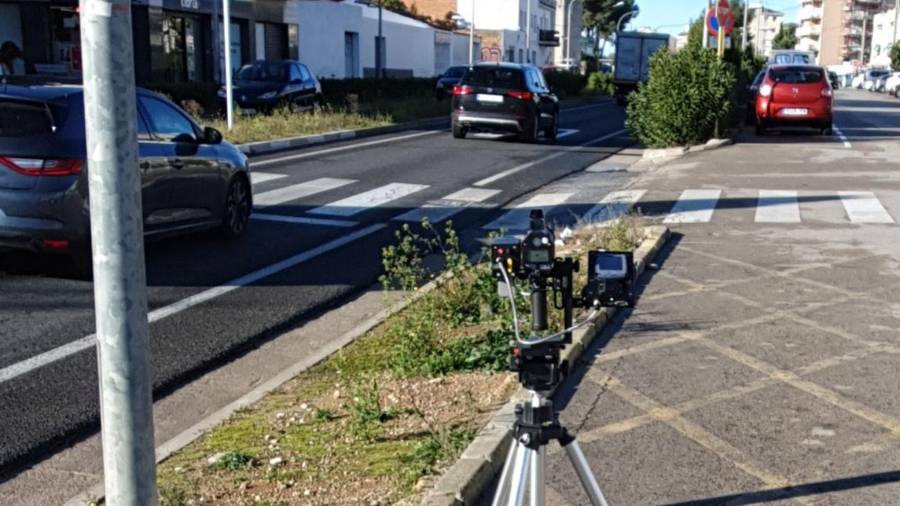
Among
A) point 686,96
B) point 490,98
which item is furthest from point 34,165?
point 490,98

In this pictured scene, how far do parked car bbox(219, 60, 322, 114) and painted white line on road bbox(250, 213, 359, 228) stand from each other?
13.8 metres

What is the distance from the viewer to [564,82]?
188ft

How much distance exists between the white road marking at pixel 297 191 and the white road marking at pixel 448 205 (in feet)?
5.31

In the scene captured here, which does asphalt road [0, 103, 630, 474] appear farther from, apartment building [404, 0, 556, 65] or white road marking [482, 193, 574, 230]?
apartment building [404, 0, 556, 65]

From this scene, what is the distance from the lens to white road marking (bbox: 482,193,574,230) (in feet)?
40.5

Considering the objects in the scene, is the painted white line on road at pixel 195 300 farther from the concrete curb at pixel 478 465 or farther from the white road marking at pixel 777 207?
the white road marking at pixel 777 207

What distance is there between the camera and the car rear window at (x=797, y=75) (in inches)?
948

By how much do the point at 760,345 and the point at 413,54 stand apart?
55920mm

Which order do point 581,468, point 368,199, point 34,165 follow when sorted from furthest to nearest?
point 368,199, point 34,165, point 581,468

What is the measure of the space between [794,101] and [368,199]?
13096 mm

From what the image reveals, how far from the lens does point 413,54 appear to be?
61344 millimetres

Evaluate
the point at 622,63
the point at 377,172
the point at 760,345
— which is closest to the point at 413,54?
the point at 622,63

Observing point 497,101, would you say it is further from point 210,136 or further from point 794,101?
point 210,136

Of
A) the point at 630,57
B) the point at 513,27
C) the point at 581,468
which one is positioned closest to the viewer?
the point at 581,468
